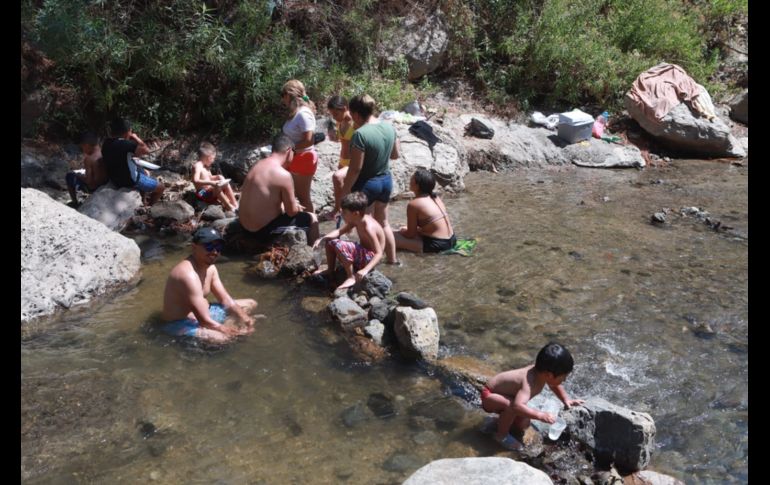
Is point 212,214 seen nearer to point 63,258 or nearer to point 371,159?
point 63,258

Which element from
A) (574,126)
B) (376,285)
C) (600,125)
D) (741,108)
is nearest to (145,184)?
(376,285)

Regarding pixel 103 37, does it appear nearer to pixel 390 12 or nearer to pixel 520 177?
pixel 390 12

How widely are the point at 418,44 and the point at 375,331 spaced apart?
8.74 m

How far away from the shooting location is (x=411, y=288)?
21.0 ft

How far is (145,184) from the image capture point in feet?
26.6

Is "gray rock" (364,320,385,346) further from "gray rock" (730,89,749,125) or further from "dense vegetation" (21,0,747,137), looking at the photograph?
"gray rock" (730,89,749,125)

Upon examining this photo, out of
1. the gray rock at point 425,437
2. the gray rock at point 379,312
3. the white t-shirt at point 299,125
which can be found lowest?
the gray rock at point 425,437

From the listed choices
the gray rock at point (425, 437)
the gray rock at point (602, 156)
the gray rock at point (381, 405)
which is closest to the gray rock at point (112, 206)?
the gray rock at point (381, 405)

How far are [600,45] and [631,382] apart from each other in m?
10.4

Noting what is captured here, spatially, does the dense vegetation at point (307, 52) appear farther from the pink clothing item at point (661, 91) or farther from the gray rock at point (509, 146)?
the gray rock at point (509, 146)

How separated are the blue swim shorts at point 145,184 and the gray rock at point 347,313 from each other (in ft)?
12.1

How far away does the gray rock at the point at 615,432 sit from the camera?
12.7ft

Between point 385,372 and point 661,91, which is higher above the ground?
point 661,91

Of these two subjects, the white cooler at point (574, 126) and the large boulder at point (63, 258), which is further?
the white cooler at point (574, 126)
